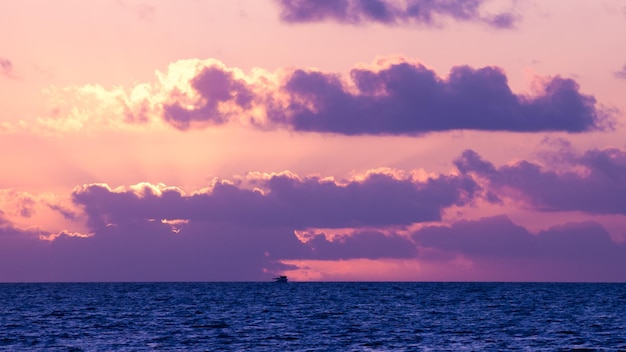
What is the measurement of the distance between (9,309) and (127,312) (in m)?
26.6

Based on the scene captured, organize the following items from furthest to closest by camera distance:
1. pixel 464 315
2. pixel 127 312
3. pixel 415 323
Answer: pixel 127 312 < pixel 464 315 < pixel 415 323

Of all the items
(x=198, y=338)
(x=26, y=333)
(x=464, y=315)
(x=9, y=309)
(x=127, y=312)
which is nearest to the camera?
(x=198, y=338)

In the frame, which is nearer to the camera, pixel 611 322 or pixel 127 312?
pixel 611 322

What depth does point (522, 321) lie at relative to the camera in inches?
4798

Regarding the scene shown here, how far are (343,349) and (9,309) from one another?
93433mm

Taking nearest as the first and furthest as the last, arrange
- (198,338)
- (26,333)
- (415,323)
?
(198,338) < (26,333) < (415,323)

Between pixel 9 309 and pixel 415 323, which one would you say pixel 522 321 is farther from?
pixel 9 309

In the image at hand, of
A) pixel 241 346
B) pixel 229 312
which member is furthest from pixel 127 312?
pixel 241 346

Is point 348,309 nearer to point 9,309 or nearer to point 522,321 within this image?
point 522,321

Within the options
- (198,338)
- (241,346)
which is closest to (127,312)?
(198,338)

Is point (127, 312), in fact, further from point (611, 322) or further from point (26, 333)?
point (611, 322)

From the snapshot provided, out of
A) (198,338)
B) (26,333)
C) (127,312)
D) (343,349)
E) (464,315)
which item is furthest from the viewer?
(127,312)

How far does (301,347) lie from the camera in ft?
281

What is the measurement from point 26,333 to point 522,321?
5811 centimetres
